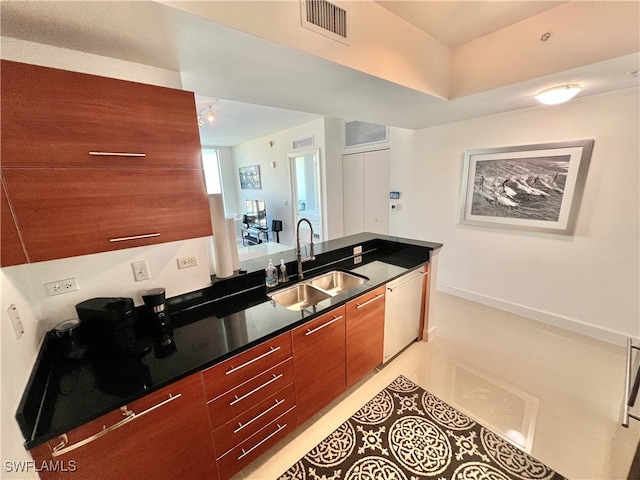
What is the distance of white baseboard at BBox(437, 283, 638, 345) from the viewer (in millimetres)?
2422

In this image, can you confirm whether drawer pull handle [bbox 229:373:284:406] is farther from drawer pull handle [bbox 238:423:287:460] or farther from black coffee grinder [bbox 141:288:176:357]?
black coffee grinder [bbox 141:288:176:357]

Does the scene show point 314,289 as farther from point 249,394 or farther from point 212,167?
point 212,167

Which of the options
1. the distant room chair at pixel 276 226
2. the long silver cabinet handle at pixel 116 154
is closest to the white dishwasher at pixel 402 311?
the long silver cabinet handle at pixel 116 154

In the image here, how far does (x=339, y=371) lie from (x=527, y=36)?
275cm

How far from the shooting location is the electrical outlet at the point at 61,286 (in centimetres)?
121

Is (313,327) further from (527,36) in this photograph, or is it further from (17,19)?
(527,36)

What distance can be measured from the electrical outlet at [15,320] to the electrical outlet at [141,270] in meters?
0.47

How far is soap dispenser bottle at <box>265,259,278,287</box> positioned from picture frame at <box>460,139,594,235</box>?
8.78 feet

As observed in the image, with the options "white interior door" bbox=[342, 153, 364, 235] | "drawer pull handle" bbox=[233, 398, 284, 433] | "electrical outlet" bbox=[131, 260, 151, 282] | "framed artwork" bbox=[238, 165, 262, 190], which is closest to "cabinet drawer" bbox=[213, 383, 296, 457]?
"drawer pull handle" bbox=[233, 398, 284, 433]

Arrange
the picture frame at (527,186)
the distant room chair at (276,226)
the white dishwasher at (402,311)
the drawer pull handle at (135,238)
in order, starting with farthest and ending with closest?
the distant room chair at (276,226)
the picture frame at (527,186)
the white dishwasher at (402,311)
the drawer pull handle at (135,238)

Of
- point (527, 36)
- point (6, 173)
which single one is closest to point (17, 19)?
point (6, 173)

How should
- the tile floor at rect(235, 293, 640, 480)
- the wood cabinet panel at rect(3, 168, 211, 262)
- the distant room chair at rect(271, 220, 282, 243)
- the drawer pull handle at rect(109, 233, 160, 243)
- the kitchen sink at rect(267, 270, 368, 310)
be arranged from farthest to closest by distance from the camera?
the distant room chair at rect(271, 220, 282, 243) < the kitchen sink at rect(267, 270, 368, 310) < the tile floor at rect(235, 293, 640, 480) < the drawer pull handle at rect(109, 233, 160, 243) < the wood cabinet panel at rect(3, 168, 211, 262)

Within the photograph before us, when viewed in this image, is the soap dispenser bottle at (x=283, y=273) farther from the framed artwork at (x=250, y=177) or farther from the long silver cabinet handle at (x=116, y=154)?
the framed artwork at (x=250, y=177)

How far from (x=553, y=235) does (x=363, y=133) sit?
2978mm
